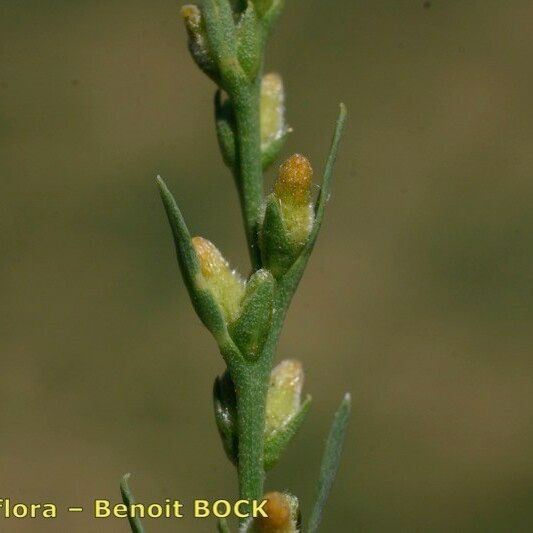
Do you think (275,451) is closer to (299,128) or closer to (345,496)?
(345,496)

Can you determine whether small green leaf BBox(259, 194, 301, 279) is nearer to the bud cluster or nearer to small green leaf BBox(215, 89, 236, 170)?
the bud cluster

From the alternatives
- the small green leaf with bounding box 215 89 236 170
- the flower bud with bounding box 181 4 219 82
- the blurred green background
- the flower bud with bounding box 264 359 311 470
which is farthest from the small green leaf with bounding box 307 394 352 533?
the blurred green background

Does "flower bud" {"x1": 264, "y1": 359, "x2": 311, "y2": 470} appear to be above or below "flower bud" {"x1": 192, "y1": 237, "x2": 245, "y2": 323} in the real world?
below

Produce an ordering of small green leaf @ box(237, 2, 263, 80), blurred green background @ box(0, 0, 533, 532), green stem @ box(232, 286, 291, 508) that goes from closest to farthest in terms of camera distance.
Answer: green stem @ box(232, 286, 291, 508), small green leaf @ box(237, 2, 263, 80), blurred green background @ box(0, 0, 533, 532)

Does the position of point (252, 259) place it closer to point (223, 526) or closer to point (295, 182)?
point (295, 182)

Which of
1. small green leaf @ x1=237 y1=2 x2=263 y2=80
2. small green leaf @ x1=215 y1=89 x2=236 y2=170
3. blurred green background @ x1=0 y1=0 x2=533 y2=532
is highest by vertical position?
small green leaf @ x1=237 y1=2 x2=263 y2=80

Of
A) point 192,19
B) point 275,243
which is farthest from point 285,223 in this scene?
point 192,19

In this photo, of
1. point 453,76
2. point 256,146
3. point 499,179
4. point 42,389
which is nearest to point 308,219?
point 256,146
